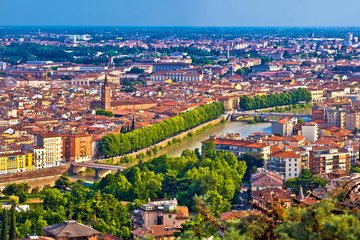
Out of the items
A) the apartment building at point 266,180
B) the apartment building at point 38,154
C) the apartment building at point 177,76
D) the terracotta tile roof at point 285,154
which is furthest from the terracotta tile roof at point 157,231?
the apartment building at point 177,76

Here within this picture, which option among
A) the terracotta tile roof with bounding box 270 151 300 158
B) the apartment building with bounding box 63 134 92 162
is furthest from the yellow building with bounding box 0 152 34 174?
the terracotta tile roof with bounding box 270 151 300 158

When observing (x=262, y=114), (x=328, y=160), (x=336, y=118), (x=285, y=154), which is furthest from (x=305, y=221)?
(x=262, y=114)

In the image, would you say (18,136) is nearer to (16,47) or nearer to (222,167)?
(222,167)

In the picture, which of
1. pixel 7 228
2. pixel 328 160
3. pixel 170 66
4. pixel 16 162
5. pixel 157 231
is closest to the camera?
pixel 157 231

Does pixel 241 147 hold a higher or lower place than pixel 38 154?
higher

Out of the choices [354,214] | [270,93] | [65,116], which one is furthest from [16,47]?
[354,214]

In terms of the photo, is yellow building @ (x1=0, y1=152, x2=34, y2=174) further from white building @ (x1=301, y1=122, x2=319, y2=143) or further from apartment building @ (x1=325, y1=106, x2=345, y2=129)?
apartment building @ (x1=325, y1=106, x2=345, y2=129)

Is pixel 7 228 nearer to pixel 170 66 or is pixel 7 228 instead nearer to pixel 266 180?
pixel 266 180
